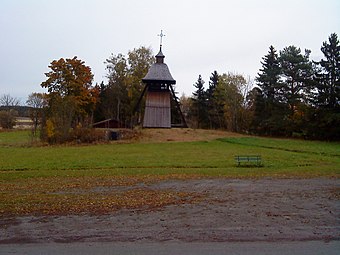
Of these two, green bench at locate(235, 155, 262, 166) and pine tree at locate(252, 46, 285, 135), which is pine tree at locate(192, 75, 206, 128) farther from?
green bench at locate(235, 155, 262, 166)

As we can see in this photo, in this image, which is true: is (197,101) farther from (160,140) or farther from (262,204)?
(262,204)

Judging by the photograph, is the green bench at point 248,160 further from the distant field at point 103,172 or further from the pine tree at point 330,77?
the pine tree at point 330,77

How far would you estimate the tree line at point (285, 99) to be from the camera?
50219mm

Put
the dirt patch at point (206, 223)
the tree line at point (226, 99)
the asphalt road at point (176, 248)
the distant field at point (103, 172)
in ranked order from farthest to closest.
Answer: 1. the tree line at point (226, 99)
2. the distant field at point (103, 172)
3. the dirt patch at point (206, 223)
4. the asphalt road at point (176, 248)

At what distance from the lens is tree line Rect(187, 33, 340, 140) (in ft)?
165

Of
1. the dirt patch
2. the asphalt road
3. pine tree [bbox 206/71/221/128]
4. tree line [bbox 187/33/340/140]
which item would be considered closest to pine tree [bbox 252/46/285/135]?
tree line [bbox 187/33/340/140]

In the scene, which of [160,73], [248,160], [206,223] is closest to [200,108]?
[160,73]

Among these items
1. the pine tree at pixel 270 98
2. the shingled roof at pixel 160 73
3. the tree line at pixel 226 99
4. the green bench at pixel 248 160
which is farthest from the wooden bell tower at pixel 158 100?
the green bench at pixel 248 160

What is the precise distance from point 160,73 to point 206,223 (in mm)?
42066

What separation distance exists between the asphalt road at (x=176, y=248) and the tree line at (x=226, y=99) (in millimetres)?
35730

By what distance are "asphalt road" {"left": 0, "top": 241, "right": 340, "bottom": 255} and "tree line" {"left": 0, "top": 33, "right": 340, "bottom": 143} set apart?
3573cm

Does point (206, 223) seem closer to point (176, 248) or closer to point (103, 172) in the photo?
point (176, 248)

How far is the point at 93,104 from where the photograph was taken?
67875mm

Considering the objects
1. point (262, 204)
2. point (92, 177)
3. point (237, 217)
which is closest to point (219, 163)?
point (92, 177)
